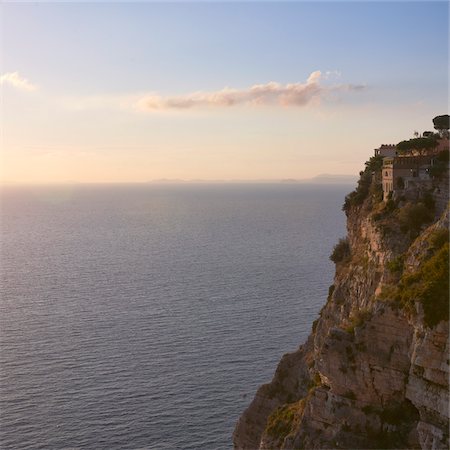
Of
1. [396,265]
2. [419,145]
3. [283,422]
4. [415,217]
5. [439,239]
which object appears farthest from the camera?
[419,145]

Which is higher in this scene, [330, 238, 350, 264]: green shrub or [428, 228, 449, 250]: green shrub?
[428, 228, 449, 250]: green shrub

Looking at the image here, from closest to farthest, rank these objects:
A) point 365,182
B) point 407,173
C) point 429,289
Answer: point 429,289 < point 407,173 < point 365,182

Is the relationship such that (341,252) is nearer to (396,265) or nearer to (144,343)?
(396,265)

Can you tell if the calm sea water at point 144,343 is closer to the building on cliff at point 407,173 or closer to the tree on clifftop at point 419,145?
the building on cliff at point 407,173

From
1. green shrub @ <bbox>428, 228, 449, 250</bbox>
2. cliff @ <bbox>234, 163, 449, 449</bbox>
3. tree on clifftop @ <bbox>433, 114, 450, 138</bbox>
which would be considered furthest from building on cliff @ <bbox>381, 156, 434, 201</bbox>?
tree on clifftop @ <bbox>433, 114, 450, 138</bbox>

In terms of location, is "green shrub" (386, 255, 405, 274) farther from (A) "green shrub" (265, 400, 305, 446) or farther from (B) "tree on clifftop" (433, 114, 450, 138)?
(B) "tree on clifftop" (433, 114, 450, 138)

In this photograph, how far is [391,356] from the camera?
30.3 metres

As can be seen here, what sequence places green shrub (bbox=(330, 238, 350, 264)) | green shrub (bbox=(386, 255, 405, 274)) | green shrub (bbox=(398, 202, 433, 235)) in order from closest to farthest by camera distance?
green shrub (bbox=(386, 255, 405, 274)) < green shrub (bbox=(398, 202, 433, 235)) < green shrub (bbox=(330, 238, 350, 264))

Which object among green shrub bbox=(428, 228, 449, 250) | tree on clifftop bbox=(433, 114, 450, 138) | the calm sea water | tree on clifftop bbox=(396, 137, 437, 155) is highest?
tree on clifftop bbox=(433, 114, 450, 138)

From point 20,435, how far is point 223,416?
2139 centimetres

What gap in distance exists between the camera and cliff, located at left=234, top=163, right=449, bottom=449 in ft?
90.2

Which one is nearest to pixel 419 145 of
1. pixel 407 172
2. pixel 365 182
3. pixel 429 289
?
pixel 365 182

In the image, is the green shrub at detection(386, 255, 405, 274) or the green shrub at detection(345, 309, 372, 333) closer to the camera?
the green shrub at detection(345, 309, 372, 333)

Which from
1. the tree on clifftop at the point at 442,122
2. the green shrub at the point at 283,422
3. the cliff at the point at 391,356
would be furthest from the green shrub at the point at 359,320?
the tree on clifftop at the point at 442,122
